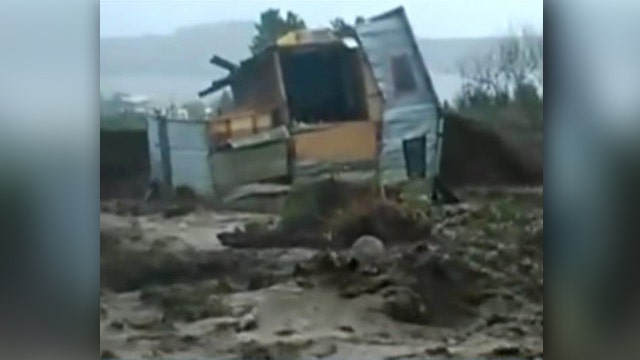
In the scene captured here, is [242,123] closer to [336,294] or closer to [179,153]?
[179,153]

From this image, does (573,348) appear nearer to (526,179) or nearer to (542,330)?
(542,330)

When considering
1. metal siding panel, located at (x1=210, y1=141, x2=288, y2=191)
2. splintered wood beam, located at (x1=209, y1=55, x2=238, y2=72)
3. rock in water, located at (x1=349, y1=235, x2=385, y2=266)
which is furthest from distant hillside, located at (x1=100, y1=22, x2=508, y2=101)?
rock in water, located at (x1=349, y1=235, x2=385, y2=266)

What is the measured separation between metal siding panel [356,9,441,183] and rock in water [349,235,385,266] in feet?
0.34

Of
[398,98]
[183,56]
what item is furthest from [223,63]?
[398,98]

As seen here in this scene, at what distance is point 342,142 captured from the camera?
164 centimetres

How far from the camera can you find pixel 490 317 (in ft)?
5.40

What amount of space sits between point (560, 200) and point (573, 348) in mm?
250

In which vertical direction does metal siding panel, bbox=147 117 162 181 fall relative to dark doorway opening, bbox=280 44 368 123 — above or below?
below

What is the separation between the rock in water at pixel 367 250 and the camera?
5.40 ft

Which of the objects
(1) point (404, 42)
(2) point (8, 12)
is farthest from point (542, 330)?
(2) point (8, 12)

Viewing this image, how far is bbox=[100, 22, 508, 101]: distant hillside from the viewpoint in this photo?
1628 millimetres

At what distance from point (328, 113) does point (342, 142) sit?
2.1 inches

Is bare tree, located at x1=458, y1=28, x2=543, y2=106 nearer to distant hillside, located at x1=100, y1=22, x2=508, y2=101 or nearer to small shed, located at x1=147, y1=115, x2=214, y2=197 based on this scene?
distant hillside, located at x1=100, y1=22, x2=508, y2=101

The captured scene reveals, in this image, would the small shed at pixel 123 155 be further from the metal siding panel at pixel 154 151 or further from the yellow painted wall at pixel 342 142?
the yellow painted wall at pixel 342 142
